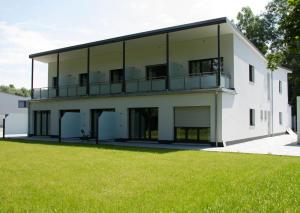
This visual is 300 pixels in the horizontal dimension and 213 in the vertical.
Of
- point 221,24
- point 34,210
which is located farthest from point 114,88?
point 34,210

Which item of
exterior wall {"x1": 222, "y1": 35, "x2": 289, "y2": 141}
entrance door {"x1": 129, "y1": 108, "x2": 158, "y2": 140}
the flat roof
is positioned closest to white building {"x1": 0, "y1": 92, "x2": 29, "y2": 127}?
the flat roof

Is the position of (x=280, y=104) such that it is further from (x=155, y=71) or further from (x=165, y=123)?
(x=165, y=123)

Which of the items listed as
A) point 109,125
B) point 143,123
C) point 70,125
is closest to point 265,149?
point 143,123

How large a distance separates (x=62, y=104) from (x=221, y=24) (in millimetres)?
14254

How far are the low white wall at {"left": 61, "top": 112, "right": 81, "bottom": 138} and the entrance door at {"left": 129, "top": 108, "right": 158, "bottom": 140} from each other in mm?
4811

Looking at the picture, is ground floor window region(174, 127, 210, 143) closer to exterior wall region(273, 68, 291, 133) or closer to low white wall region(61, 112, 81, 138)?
low white wall region(61, 112, 81, 138)

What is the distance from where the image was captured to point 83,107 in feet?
82.8

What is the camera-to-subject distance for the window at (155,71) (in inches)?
946

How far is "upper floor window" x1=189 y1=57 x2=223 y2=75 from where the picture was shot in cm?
2164

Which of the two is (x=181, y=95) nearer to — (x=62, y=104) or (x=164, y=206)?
(x=62, y=104)

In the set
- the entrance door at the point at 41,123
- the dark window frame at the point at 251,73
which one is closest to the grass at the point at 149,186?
the dark window frame at the point at 251,73

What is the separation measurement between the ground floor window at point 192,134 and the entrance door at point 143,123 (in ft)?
5.65

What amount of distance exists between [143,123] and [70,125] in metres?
5.92

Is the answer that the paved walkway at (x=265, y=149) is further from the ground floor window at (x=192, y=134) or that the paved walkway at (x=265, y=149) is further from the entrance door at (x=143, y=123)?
the entrance door at (x=143, y=123)
